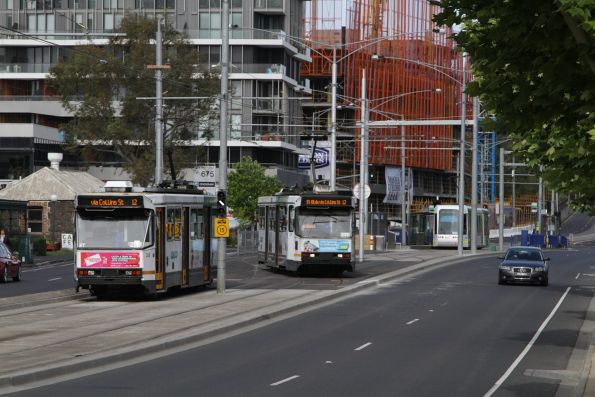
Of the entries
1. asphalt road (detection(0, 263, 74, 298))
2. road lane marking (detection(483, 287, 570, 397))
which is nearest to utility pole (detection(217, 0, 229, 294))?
asphalt road (detection(0, 263, 74, 298))

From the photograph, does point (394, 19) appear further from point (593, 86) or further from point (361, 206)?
point (593, 86)

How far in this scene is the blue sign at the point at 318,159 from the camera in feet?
319

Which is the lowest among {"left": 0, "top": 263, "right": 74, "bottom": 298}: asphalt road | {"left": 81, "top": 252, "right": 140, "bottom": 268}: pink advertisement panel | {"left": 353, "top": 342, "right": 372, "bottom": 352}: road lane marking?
{"left": 0, "top": 263, "right": 74, "bottom": 298}: asphalt road

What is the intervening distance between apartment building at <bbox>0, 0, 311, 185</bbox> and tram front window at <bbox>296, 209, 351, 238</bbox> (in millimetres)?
49826

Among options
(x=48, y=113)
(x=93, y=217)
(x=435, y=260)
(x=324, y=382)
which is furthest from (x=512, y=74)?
(x=48, y=113)

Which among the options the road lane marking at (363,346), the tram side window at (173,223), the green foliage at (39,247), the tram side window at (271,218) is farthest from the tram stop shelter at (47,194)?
the road lane marking at (363,346)

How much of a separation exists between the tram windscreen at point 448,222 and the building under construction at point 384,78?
24.8 metres

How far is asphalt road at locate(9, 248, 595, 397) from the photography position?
55.9ft

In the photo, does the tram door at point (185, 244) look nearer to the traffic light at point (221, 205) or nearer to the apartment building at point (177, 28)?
the traffic light at point (221, 205)

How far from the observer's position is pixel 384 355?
21.7m

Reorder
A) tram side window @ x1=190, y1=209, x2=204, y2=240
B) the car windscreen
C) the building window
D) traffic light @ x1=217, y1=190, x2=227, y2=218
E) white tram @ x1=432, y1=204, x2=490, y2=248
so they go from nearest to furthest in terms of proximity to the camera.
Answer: traffic light @ x1=217, y1=190, x2=227, y2=218 < tram side window @ x1=190, y1=209, x2=204, y2=240 < the car windscreen < the building window < white tram @ x1=432, y1=204, x2=490, y2=248

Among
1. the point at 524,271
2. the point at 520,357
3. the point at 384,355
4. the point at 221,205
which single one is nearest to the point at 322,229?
the point at 524,271

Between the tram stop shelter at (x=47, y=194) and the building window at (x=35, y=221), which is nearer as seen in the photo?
the tram stop shelter at (x=47, y=194)

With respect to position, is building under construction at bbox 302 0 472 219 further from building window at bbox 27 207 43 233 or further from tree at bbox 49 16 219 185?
tree at bbox 49 16 219 185
